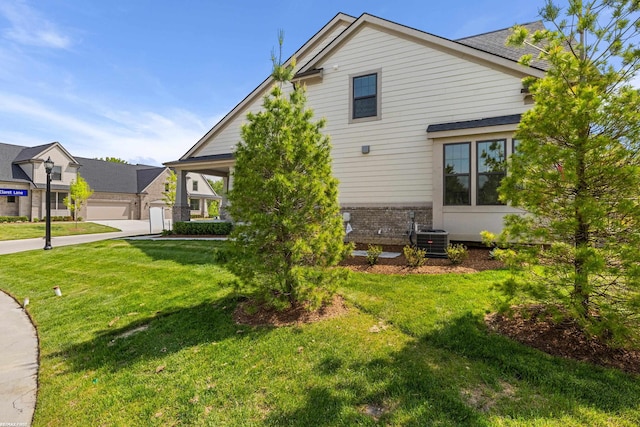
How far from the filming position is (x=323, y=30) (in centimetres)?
1342

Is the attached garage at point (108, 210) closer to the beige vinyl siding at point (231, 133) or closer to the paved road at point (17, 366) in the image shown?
the beige vinyl siding at point (231, 133)

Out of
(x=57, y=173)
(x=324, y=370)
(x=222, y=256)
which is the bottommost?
(x=324, y=370)

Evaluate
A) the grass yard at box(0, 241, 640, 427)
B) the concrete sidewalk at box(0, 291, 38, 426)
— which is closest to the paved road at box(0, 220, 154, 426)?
the concrete sidewalk at box(0, 291, 38, 426)

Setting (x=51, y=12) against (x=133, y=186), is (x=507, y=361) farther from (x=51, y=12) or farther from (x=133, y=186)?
(x=133, y=186)

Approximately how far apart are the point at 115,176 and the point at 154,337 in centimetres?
3700

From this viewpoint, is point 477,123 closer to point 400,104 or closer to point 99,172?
point 400,104

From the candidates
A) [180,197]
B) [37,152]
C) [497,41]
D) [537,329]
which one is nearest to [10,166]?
[37,152]

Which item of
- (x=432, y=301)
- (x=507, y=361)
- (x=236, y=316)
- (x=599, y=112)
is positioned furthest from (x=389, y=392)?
(x=599, y=112)

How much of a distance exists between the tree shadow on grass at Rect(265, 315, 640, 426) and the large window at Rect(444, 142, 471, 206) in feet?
19.6

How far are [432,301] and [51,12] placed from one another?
40.5 feet

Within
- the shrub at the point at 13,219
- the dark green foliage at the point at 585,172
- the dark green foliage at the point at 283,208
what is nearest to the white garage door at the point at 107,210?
the shrub at the point at 13,219

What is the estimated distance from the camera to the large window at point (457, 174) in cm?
862

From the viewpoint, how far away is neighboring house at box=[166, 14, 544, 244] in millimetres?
8469

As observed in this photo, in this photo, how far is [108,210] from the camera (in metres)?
31.9
